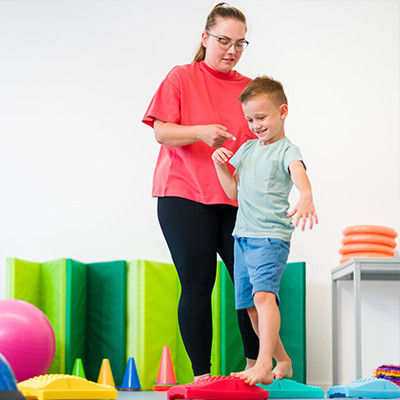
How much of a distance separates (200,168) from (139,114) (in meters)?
1.94

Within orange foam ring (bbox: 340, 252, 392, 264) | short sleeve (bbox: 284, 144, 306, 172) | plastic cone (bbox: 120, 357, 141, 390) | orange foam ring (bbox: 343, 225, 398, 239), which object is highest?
short sleeve (bbox: 284, 144, 306, 172)

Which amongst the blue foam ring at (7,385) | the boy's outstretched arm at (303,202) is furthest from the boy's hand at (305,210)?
the blue foam ring at (7,385)

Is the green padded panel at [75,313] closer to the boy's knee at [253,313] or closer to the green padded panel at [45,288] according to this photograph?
the green padded panel at [45,288]

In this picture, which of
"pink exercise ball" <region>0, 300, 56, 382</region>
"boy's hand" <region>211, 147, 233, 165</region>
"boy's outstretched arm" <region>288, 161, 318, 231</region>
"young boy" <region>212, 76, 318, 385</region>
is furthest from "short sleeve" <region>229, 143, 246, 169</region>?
"pink exercise ball" <region>0, 300, 56, 382</region>

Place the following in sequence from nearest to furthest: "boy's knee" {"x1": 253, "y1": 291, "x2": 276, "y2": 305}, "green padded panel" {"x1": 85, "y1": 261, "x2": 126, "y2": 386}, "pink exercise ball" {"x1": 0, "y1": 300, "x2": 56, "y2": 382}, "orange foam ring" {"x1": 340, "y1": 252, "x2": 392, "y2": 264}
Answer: "boy's knee" {"x1": 253, "y1": 291, "x2": 276, "y2": 305}, "pink exercise ball" {"x1": 0, "y1": 300, "x2": 56, "y2": 382}, "orange foam ring" {"x1": 340, "y1": 252, "x2": 392, "y2": 264}, "green padded panel" {"x1": 85, "y1": 261, "x2": 126, "y2": 386}

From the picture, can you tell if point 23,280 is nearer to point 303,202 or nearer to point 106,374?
point 106,374

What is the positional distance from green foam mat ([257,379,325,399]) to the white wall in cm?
185

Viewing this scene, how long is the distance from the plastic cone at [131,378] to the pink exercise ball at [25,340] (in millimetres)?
510

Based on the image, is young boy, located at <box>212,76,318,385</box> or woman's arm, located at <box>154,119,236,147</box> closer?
young boy, located at <box>212,76,318,385</box>

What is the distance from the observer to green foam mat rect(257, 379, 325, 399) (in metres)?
1.87

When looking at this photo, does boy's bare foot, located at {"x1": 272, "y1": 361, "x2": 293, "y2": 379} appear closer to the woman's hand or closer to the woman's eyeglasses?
the woman's hand

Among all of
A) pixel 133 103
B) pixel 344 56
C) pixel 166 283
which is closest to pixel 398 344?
pixel 166 283

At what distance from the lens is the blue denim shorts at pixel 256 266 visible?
183cm

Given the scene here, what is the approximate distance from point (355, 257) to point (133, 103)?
1.67 metres
